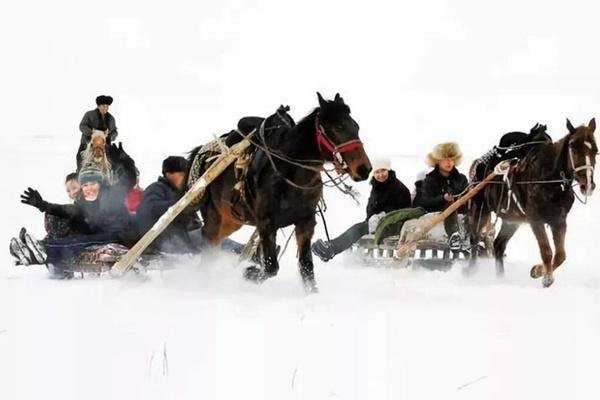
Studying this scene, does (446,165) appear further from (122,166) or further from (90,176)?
(90,176)

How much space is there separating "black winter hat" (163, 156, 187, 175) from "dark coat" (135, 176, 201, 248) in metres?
0.16

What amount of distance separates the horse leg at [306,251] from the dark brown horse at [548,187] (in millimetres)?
2780

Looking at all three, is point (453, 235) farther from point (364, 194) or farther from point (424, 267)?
point (364, 194)


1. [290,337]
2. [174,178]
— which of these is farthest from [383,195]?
[290,337]

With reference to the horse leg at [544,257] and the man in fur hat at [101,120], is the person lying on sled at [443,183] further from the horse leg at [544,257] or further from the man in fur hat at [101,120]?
the man in fur hat at [101,120]

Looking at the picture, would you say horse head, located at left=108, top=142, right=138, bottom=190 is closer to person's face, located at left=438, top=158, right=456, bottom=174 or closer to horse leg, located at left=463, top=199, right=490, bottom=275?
person's face, located at left=438, top=158, right=456, bottom=174

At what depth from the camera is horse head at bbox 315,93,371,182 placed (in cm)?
746

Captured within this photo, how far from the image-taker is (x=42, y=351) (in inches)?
229

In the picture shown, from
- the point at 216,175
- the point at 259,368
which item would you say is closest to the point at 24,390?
the point at 259,368

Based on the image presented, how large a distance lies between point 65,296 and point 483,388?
4.58 metres

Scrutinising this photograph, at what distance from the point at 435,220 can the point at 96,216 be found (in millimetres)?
4242

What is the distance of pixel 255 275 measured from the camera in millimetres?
8328

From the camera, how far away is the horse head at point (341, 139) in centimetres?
746

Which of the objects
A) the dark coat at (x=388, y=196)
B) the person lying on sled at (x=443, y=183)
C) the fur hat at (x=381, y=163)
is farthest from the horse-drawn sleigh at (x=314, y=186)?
the fur hat at (x=381, y=163)
